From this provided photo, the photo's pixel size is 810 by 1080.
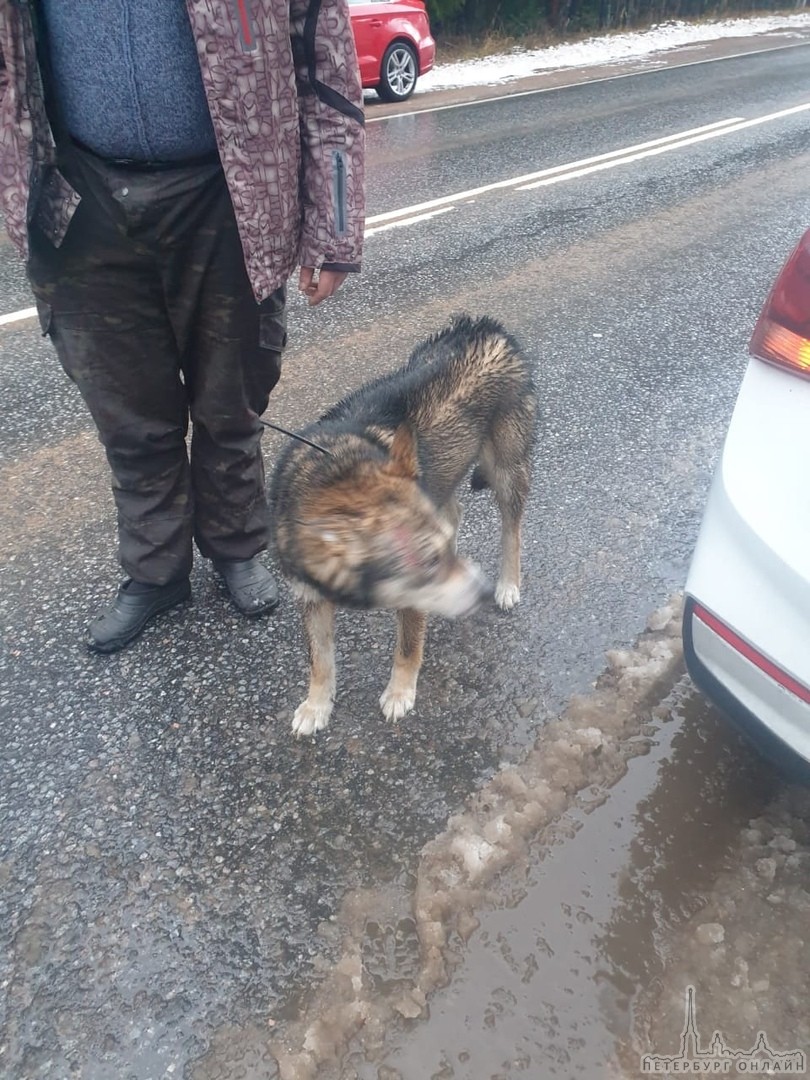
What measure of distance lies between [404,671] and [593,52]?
1818cm

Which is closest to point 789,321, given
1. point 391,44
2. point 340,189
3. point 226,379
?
point 340,189

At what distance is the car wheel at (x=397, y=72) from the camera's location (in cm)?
1199

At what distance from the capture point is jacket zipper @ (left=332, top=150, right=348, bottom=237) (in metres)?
2.29

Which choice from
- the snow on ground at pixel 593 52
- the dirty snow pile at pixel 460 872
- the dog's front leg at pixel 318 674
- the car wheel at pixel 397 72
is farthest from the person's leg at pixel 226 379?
the snow on ground at pixel 593 52

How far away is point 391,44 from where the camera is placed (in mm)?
11961

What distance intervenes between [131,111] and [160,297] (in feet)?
1.71

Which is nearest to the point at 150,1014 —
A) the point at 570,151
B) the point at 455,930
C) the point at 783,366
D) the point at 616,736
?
the point at 455,930

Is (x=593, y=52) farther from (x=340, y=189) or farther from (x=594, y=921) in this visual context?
(x=594, y=921)

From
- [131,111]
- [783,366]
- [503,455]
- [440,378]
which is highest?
[131,111]

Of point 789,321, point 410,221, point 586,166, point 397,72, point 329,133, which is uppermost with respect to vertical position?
point 329,133

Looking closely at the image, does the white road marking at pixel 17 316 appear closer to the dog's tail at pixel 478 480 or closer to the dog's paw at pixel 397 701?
the dog's tail at pixel 478 480

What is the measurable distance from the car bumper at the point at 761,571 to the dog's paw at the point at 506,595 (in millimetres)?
1010

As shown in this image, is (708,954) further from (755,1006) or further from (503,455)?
(503,455)

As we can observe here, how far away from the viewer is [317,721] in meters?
2.53
